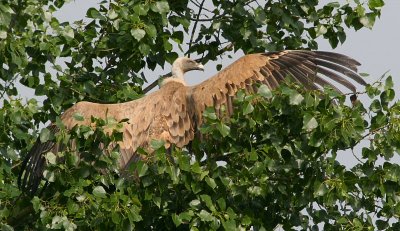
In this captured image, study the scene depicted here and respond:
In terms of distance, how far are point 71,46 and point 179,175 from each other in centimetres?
219

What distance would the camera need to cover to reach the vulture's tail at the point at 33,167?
9516mm

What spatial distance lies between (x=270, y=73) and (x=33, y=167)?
2158 millimetres

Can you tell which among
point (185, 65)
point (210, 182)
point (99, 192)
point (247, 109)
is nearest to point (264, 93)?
point (247, 109)

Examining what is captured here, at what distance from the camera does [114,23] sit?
9711mm

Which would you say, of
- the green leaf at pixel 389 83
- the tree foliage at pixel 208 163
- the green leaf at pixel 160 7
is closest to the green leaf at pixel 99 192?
the tree foliage at pixel 208 163

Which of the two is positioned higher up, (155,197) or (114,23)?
(114,23)

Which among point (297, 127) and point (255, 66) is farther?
point (255, 66)

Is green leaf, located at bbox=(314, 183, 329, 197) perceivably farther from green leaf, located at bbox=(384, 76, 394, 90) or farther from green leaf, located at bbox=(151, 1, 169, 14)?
green leaf, located at bbox=(151, 1, 169, 14)

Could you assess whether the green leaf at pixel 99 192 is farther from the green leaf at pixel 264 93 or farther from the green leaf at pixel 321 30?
the green leaf at pixel 321 30

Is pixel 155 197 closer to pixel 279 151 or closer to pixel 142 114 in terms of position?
pixel 279 151

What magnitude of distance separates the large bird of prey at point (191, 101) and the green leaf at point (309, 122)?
167 centimetres

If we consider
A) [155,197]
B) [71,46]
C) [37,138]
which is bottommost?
[155,197]

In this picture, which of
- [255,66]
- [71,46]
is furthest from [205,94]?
[71,46]

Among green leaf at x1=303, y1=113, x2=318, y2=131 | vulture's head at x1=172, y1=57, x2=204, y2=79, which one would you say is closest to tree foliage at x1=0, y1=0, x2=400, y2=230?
green leaf at x1=303, y1=113, x2=318, y2=131
